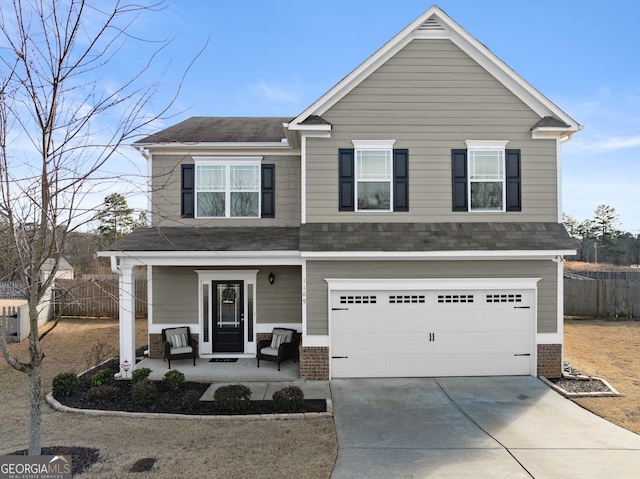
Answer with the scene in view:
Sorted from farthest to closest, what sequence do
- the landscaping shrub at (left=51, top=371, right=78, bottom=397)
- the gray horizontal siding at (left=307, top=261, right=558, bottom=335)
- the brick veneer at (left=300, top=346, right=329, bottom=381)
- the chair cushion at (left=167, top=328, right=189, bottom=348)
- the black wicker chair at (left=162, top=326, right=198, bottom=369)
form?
the chair cushion at (left=167, top=328, right=189, bottom=348)
the black wicker chair at (left=162, top=326, right=198, bottom=369)
the gray horizontal siding at (left=307, top=261, right=558, bottom=335)
the brick veneer at (left=300, top=346, right=329, bottom=381)
the landscaping shrub at (left=51, top=371, right=78, bottom=397)

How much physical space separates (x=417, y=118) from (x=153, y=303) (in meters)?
8.59

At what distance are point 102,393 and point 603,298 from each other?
19.6 m

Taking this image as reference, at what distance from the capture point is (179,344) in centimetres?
1063

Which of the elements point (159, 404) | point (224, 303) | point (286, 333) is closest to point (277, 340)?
point (286, 333)

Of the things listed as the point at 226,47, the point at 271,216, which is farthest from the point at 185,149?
the point at 226,47

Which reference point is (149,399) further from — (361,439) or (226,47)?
(226,47)

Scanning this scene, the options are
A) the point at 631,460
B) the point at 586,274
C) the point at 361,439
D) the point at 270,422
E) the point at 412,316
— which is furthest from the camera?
the point at 586,274

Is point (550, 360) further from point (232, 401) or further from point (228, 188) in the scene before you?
point (228, 188)

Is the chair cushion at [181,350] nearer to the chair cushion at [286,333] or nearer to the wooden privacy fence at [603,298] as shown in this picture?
the chair cushion at [286,333]

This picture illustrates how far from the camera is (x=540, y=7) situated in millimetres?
11352

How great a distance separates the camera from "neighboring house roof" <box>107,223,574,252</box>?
9008 millimetres

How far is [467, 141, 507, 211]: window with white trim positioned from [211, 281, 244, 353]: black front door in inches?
262

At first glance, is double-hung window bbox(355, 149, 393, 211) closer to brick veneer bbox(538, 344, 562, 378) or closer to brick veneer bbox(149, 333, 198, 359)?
brick veneer bbox(538, 344, 562, 378)

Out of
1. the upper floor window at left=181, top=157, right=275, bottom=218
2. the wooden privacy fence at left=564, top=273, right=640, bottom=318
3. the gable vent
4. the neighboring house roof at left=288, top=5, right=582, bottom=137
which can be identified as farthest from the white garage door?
the wooden privacy fence at left=564, top=273, right=640, bottom=318
